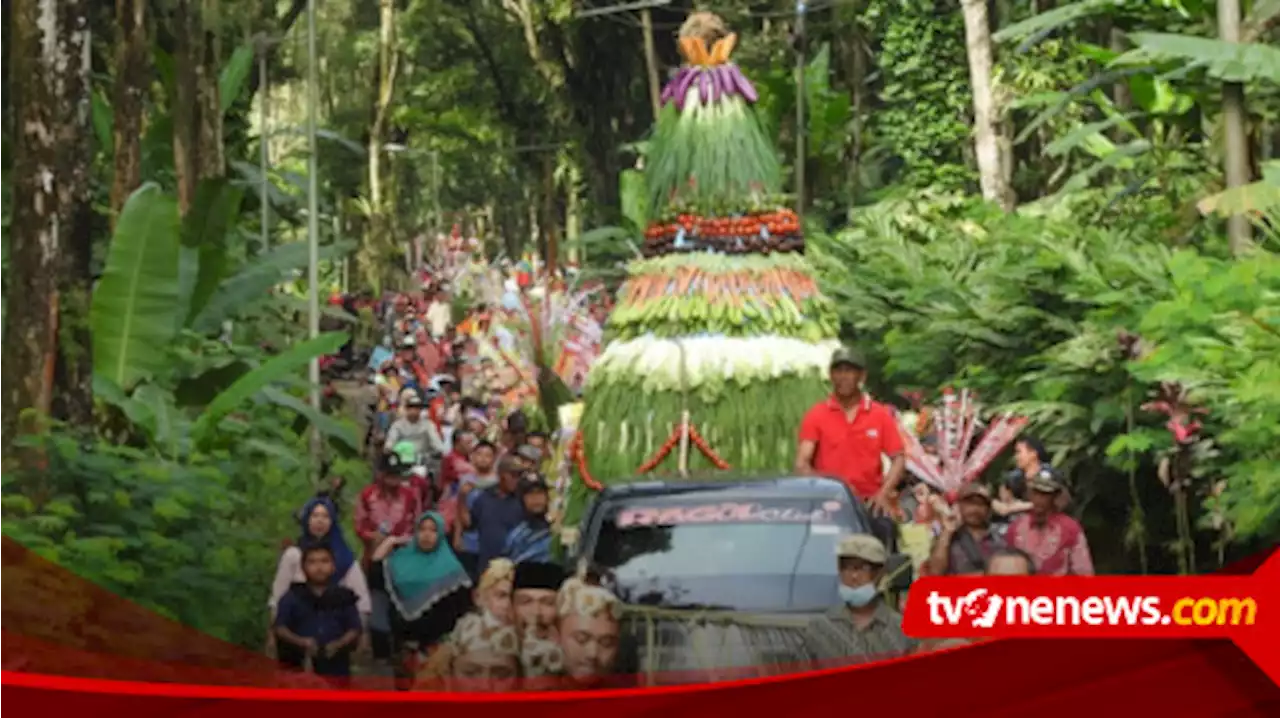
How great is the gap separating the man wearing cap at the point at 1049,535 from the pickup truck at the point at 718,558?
60 centimetres

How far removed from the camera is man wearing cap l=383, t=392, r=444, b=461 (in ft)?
44.0

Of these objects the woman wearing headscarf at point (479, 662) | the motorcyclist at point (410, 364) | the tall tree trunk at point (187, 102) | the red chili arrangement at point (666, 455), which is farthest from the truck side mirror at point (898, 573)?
the motorcyclist at point (410, 364)

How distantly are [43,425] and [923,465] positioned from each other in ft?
13.3

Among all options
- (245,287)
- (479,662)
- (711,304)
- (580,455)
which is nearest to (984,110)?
(711,304)

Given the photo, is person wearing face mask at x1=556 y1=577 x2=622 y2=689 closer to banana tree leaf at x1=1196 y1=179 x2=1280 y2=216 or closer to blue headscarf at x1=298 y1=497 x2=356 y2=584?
blue headscarf at x1=298 y1=497 x2=356 y2=584

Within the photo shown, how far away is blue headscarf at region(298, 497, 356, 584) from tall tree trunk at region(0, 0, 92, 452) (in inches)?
73.7

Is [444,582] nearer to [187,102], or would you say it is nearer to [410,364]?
[187,102]

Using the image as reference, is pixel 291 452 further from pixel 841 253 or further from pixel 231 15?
pixel 231 15

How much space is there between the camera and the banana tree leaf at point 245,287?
508 inches

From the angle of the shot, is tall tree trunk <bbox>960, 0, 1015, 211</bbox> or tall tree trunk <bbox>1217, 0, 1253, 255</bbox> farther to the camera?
tall tree trunk <bbox>960, 0, 1015, 211</bbox>

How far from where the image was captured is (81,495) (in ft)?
32.3

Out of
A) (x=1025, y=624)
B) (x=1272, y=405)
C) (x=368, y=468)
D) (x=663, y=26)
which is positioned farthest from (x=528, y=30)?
(x=1025, y=624)

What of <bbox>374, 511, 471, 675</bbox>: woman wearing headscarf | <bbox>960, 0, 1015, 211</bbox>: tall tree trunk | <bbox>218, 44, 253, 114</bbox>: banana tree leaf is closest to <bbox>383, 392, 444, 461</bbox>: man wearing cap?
<bbox>218, 44, 253, 114</bbox>: banana tree leaf

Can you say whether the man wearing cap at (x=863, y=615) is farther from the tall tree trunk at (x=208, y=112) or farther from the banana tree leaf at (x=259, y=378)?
the tall tree trunk at (x=208, y=112)
